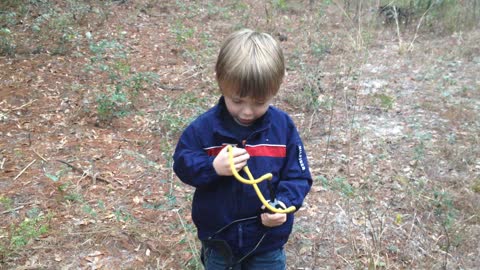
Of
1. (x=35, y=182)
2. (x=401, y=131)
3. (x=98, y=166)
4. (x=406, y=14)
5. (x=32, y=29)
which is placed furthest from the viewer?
(x=406, y=14)

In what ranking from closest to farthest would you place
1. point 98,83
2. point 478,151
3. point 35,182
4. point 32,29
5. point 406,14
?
point 35,182, point 478,151, point 98,83, point 32,29, point 406,14

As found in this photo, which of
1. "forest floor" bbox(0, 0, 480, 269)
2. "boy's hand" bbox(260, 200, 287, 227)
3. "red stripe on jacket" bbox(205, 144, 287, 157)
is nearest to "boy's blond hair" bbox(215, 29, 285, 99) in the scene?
"red stripe on jacket" bbox(205, 144, 287, 157)

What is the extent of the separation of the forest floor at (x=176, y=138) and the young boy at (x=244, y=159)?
74 centimetres

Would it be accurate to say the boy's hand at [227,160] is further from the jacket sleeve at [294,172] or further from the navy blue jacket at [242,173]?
the jacket sleeve at [294,172]

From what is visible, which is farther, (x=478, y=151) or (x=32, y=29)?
(x=32, y=29)

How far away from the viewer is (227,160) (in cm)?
163

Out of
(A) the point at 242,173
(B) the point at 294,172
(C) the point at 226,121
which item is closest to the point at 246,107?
(C) the point at 226,121

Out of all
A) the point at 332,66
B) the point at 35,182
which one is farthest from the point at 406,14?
the point at 35,182

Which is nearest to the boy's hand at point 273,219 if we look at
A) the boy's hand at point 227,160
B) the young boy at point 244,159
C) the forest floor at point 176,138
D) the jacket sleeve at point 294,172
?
the young boy at point 244,159

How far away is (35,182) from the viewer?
3428 millimetres

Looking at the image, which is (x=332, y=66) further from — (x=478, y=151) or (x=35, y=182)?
(x=35, y=182)

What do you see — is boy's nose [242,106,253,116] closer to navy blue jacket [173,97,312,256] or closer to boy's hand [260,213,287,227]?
navy blue jacket [173,97,312,256]

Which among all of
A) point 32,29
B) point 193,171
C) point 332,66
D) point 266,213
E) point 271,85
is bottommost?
point 332,66

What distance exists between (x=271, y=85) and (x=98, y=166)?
2443 mm
